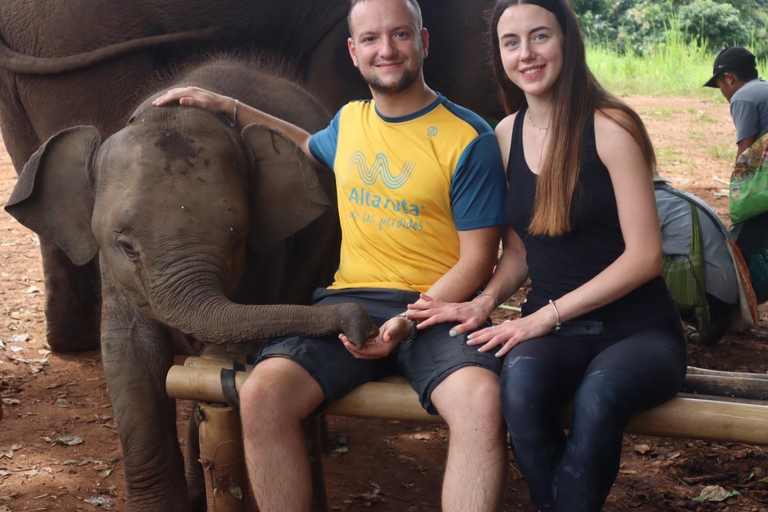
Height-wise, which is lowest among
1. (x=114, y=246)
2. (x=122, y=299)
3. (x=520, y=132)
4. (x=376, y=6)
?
(x=122, y=299)

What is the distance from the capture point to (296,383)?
2.55m

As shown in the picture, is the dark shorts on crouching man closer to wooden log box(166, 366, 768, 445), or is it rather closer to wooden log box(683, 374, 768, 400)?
wooden log box(166, 366, 768, 445)

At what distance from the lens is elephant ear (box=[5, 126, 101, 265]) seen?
3.22m

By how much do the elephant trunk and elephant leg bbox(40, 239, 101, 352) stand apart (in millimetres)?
2484

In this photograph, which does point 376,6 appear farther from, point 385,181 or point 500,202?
point 500,202

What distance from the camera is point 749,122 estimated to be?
580 centimetres

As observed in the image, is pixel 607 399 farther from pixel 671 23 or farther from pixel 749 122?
pixel 671 23

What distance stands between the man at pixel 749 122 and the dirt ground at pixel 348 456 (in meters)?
0.45

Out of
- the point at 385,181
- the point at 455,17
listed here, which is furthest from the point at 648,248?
the point at 455,17

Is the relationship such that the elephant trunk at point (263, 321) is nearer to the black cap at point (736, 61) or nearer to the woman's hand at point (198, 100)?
the woman's hand at point (198, 100)

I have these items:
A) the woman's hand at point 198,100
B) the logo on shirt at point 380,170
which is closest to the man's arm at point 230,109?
the woman's hand at point 198,100

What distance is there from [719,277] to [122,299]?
2.96 metres

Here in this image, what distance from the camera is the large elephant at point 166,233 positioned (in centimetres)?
285

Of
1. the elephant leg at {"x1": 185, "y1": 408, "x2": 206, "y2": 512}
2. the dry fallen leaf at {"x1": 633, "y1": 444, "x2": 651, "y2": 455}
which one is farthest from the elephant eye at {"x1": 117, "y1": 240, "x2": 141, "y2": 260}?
the dry fallen leaf at {"x1": 633, "y1": 444, "x2": 651, "y2": 455}
